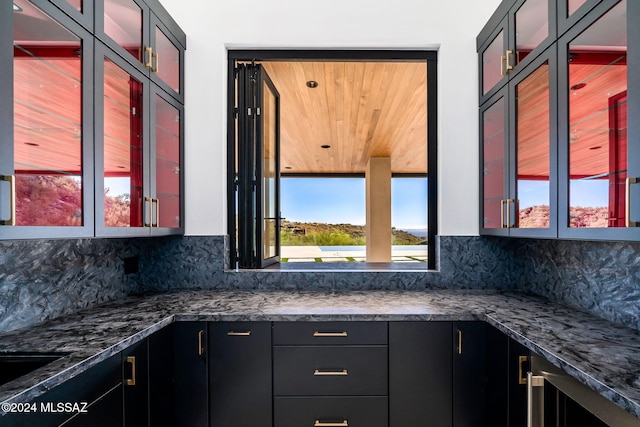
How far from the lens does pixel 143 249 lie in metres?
2.19

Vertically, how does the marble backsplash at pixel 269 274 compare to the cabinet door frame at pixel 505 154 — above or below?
below

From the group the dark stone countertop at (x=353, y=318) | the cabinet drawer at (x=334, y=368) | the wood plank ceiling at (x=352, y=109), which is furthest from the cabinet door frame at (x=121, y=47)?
the cabinet drawer at (x=334, y=368)

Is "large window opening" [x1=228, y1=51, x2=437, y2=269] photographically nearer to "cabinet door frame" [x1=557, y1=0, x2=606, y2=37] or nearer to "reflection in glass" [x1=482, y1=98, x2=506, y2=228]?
"reflection in glass" [x1=482, y1=98, x2=506, y2=228]

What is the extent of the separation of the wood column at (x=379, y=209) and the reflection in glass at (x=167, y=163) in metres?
4.41

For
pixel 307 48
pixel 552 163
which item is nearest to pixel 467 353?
pixel 552 163

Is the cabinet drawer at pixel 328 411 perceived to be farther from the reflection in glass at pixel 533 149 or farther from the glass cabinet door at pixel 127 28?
the glass cabinet door at pixel 127 28

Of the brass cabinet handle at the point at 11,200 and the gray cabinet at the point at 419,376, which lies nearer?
the brass cabinet handle at the point at 11,200

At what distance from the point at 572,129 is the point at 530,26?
0.61m

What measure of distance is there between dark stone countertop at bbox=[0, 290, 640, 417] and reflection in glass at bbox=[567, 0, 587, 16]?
122 centimetres

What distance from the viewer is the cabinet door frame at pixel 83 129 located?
996 mm

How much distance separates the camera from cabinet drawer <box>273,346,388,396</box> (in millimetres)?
1593

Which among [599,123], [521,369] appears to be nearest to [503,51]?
[599,123]

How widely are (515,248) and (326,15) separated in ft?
6.28

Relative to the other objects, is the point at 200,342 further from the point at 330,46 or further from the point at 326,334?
the point at 330,46
